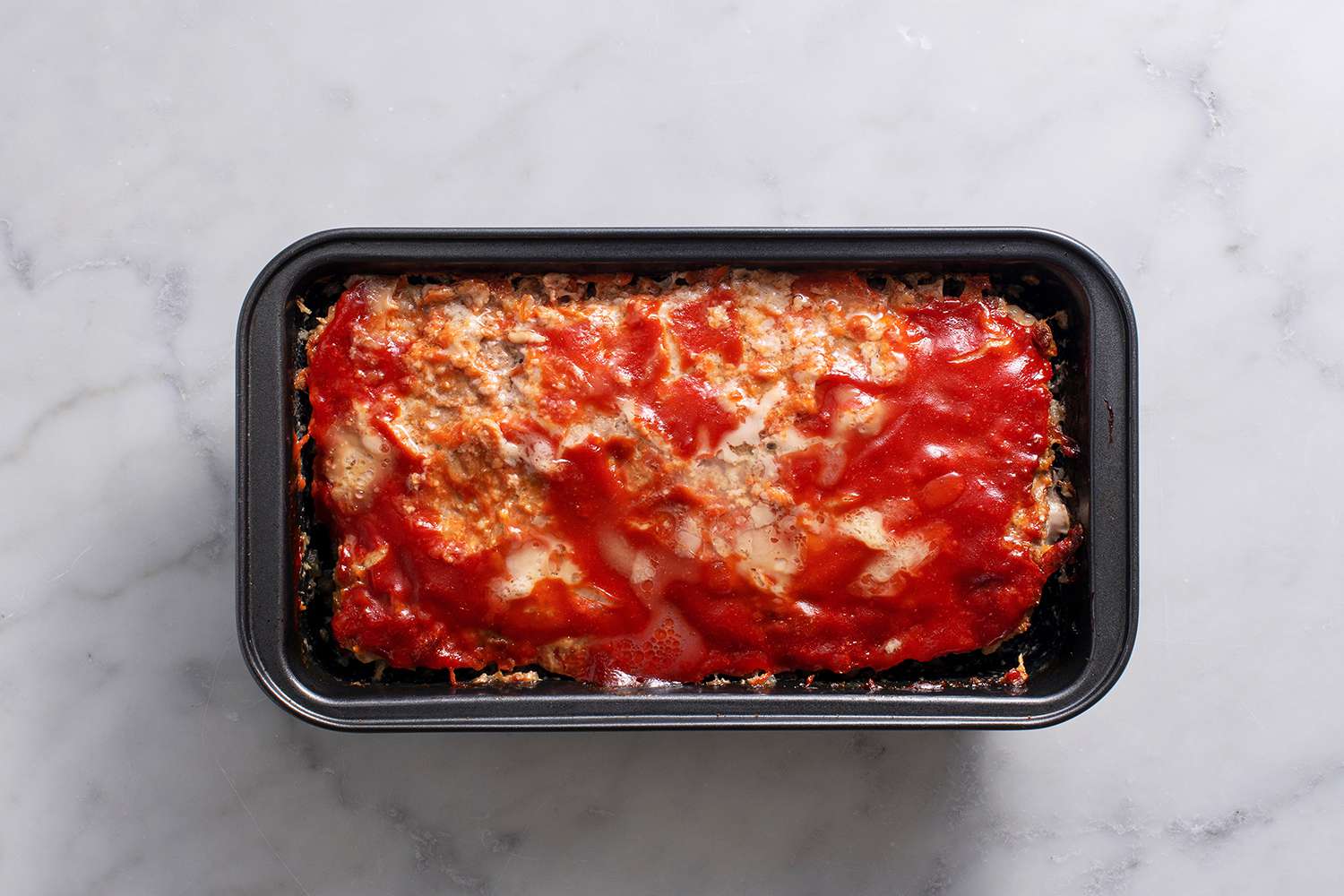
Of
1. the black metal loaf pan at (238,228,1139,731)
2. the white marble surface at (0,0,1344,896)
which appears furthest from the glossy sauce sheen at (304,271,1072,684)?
the white marble surface at (0,0,1344,896)

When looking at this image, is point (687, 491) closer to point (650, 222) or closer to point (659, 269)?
point (659, 269)

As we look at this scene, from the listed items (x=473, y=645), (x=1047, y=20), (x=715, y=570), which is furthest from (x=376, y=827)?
(x=1047, y=20)

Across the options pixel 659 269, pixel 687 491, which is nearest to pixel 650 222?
pixel 659 269

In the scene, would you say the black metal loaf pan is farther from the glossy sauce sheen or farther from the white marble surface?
the white marble surface

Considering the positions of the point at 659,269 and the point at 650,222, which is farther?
the point at 650,222

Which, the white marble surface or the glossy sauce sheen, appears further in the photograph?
the white marble surface

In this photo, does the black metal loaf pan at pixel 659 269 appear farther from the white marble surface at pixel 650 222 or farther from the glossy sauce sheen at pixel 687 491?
the white marble surface at pixel 650 222
